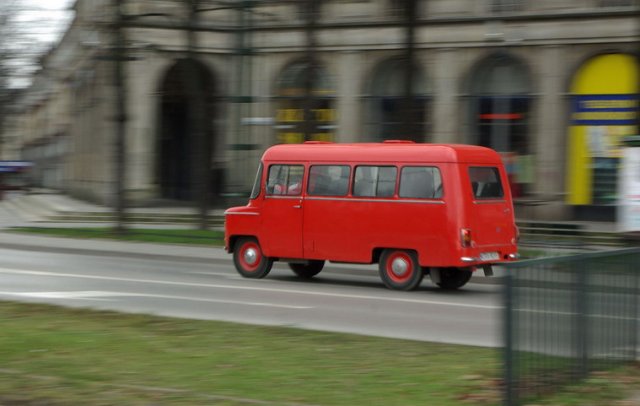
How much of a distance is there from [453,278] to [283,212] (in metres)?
3.00

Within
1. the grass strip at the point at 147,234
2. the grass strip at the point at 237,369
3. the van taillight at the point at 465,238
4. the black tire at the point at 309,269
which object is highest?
the van taillight at the point at 465,238

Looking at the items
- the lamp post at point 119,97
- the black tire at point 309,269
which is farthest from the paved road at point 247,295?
the lamp post at point 119,97

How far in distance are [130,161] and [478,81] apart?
42.7 ft

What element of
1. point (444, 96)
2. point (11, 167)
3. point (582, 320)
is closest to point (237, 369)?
point (582, 320)

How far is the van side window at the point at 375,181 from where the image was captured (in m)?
16.8

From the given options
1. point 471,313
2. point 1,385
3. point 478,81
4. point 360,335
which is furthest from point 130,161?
point 1,385

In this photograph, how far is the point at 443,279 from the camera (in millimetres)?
17188

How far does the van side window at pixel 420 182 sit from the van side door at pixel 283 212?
193cm

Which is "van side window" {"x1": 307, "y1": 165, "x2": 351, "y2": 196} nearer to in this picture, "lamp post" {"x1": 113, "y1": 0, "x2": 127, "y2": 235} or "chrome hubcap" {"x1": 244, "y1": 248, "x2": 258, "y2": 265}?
"chrome hubcap" {"x1": 244, "y1": 248, "x2": 258, "y2": 265}

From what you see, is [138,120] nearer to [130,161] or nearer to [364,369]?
[130,161]

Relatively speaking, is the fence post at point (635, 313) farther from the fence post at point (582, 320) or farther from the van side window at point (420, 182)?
the van side window at point (420, 182)

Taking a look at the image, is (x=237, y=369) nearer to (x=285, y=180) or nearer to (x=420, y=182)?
(x=420, y=182)

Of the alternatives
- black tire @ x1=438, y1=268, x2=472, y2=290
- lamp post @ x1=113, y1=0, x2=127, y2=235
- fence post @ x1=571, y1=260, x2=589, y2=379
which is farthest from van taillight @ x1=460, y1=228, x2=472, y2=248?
lamp post @ x1=113, y1=0, x2=127, y2=235

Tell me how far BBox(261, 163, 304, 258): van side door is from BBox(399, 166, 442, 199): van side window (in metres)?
1.93
